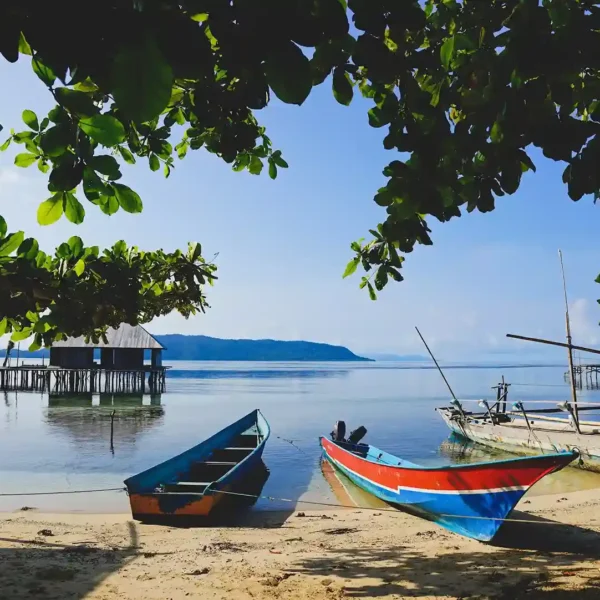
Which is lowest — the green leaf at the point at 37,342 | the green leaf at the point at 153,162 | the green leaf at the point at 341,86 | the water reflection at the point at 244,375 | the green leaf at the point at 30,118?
the water reflection at the point at 244,375

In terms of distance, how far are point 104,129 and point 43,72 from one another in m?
0.30

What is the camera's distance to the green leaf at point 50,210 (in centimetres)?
254

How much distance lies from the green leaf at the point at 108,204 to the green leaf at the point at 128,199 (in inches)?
2.5

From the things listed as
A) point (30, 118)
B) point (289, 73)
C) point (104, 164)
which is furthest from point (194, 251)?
point (289, 73)

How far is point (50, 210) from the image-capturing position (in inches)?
101

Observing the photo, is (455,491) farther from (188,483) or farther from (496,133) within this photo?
(496,133)

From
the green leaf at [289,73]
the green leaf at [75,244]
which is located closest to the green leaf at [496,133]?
the green leaf at [289,73]

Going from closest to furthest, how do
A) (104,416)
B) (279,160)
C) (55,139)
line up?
(55,139), (279,160), (104,416)

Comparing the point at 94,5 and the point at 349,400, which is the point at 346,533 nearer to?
the point at 94,5

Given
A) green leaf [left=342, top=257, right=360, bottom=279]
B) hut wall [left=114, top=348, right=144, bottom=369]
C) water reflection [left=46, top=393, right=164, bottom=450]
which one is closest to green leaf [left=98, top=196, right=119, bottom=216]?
green leaf [left=342, top=257, right=360, bottom=279]

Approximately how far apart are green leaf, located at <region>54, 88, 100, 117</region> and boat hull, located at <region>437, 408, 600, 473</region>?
16.1m

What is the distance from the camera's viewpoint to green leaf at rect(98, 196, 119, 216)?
8.64 ft

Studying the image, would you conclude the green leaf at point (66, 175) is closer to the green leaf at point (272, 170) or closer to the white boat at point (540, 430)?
the green leaf at point (272, 170)

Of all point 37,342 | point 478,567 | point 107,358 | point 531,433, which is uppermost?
point 37,342
